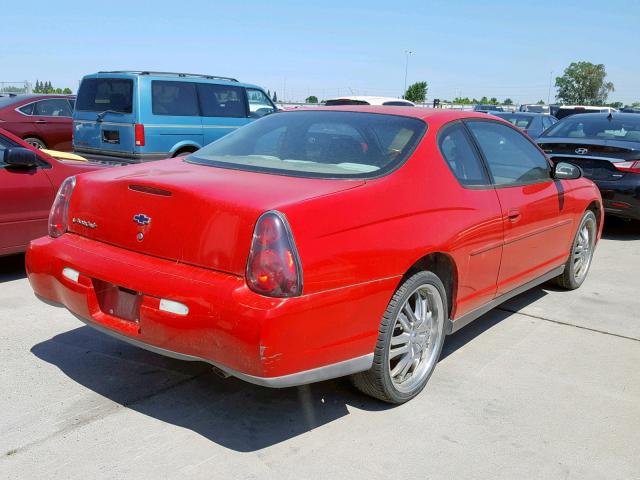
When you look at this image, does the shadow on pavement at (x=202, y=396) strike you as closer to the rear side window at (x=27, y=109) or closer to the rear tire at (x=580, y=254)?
the rear tire at (x=580, y=254)

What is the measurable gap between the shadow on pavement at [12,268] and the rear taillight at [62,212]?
2.33m

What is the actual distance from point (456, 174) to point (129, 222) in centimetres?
185

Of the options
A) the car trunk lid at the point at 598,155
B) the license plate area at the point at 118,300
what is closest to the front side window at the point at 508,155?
the license plate area at the point at 118,300

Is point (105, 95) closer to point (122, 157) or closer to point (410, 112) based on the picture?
point (122, 157)

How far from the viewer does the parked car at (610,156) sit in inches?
308

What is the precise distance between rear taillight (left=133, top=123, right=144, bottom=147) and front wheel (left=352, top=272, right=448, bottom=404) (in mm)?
7245

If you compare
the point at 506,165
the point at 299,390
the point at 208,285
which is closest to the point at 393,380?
the point at 299,390

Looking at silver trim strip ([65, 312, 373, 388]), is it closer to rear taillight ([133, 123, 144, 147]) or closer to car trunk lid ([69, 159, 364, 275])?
car trunk lid ([69, 159, 364, 275])

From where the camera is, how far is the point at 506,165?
4391 millimetres

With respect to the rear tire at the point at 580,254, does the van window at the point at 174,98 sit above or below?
above

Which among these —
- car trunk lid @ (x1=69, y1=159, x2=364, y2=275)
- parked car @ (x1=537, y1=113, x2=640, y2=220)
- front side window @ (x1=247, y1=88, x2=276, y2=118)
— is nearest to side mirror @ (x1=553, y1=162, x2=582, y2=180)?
car trunk lid @ (x1=69, y1=159, x2=364, y2=275)

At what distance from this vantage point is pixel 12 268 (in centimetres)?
592

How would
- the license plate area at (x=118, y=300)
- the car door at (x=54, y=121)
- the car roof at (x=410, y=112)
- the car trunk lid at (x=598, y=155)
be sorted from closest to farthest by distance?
1. the license plate area at (x=118, y=300)
2. the car roof at (x=410, y=112)
3. the car trunk lid at (x=598, y=155)
4. the car door at (x=54, y=121)

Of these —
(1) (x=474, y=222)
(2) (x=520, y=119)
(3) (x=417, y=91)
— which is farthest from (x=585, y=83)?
(1) (x=474, y=222)
